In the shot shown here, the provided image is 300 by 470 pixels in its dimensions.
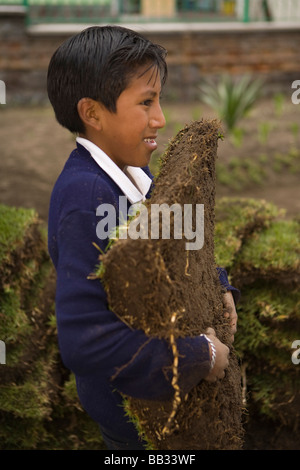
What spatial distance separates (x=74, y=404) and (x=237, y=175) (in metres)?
3.81

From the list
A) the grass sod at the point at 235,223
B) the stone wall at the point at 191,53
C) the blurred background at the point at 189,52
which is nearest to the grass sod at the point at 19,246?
the grass sod at the point at 235,223

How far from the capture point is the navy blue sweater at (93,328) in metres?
1.34

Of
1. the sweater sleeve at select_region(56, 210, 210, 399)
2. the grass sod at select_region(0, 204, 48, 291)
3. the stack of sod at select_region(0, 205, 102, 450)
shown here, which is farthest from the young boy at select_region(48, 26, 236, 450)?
the grass sod at select_region(0, 204, 48, 291)

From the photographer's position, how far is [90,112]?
5.13 feet

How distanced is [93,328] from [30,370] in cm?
141

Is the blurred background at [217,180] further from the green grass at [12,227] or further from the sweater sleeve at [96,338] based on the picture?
the sweater sleeve at [96,338]

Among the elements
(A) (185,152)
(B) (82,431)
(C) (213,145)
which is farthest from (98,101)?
(B) (82,431)

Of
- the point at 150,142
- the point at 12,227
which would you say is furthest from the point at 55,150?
the point at 150,142

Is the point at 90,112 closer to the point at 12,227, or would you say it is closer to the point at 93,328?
the point at 93,328

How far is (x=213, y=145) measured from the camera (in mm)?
1856

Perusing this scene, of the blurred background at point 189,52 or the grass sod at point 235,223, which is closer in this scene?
the grass sod at point 235,223

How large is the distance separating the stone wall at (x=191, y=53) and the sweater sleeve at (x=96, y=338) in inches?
312

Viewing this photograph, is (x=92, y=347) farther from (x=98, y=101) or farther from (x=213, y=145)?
(x=213, y=145)

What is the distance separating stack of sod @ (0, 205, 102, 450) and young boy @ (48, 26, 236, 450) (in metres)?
0.94
